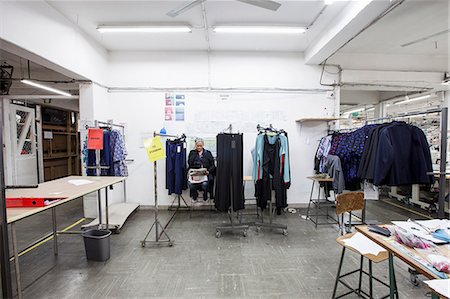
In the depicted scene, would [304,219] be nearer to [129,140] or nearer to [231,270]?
[231,270]

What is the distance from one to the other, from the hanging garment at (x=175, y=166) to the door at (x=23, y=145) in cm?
378

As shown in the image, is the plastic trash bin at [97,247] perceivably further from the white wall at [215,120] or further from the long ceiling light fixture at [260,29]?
the long ceiling light fixture at [260,29]

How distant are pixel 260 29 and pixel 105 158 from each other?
11.6ft

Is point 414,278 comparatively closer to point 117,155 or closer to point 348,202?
point 348,202

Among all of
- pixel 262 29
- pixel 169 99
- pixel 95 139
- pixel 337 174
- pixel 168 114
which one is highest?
pixel 262 29

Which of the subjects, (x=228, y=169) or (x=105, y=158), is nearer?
(x=228, y=169)

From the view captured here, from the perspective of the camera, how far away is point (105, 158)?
3.78 metres

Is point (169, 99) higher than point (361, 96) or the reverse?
the reverse

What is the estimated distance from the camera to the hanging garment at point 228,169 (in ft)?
10.8

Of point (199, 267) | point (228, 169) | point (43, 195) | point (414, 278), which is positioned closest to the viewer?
point (43, 195)

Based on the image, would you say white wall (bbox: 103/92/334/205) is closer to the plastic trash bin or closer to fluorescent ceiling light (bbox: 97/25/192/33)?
fluorescent ceiling light (bbox: 97/25/192/33)

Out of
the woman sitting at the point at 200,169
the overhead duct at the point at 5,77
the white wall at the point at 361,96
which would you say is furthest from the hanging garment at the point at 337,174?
the overhead duct at the point at 5,77

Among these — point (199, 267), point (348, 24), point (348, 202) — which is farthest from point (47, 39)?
point (348, 202)

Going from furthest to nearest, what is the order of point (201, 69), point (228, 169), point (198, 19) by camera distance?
point (201, 69)
point (198, 19)
point (228, 169)
